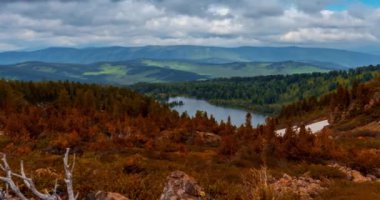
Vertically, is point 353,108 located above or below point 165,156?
below

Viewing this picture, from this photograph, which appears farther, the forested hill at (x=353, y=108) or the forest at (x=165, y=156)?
the forested hill at (x=353, y=108)

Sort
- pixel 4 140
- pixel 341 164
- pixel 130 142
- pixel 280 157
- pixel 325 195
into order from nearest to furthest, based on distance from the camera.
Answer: pixel 325 195 < pixel 341 164 < pixel 280 157 < pixel 130 142 < pixel 4 140

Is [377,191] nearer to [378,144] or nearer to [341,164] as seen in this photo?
[341,164]

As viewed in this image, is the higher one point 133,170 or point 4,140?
point 133,170

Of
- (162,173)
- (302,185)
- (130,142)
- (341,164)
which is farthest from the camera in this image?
(130,142)

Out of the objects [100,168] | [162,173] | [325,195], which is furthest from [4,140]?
[325,195]

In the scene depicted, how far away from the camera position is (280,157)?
29.0 meters

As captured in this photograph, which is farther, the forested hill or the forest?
the forested hill

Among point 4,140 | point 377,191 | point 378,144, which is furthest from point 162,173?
point 4,140

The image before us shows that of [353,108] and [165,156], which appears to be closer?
[165,156]

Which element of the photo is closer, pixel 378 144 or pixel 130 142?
pixel 378 144

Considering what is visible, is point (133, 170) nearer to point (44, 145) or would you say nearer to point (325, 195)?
point (325, 195)

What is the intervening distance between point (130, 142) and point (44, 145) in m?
9.53

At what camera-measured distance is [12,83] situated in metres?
120
